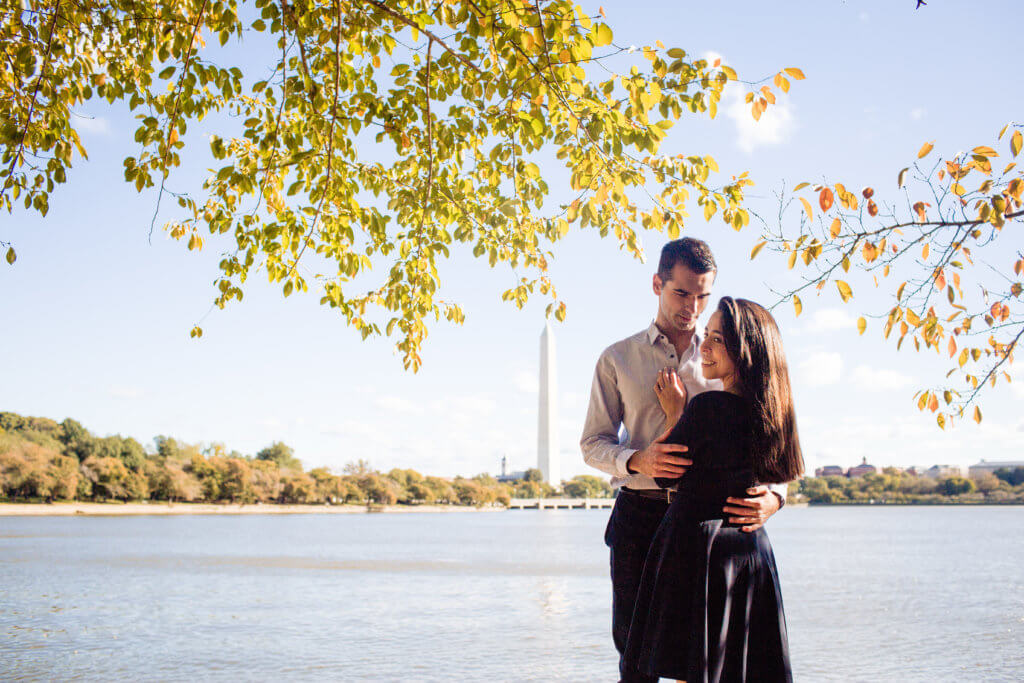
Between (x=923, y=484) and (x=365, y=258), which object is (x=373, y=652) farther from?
(x=923, y=484)

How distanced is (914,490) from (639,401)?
13407 cm

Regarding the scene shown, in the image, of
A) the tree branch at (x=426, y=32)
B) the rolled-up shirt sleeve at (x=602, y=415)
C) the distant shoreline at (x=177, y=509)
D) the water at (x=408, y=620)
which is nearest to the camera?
the rolled-up shirt sleeve at (x=602, y=415)

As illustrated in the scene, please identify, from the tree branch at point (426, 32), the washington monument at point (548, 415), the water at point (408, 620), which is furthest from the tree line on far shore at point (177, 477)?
the tree branch at point (426, 32)

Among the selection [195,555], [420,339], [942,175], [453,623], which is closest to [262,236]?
[420,339]

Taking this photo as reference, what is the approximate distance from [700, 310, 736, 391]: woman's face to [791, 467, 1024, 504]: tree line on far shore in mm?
122215

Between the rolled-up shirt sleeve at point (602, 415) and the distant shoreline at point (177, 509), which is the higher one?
the rolled-up shirt sleeve at point (602, 415)

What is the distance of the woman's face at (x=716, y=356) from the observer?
277 cm

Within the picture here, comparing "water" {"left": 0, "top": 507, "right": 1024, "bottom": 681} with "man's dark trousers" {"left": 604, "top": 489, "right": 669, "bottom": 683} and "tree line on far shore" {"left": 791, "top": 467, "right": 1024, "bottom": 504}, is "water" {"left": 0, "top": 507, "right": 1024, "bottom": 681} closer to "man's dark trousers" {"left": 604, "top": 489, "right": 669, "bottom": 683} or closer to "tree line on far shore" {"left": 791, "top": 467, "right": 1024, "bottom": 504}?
"man's dark trousers" {"left": 604, "top": 489, "right": 669, "bottom": 683}

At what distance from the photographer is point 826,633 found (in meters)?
12.4

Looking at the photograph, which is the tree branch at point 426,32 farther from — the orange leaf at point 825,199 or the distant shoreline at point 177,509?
the distant shoreline at point 177,509

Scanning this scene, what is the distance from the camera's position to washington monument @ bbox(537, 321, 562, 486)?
232 ft

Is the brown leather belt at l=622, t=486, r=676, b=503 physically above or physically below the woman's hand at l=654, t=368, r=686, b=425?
below

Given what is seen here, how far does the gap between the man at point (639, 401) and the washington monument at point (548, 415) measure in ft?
210

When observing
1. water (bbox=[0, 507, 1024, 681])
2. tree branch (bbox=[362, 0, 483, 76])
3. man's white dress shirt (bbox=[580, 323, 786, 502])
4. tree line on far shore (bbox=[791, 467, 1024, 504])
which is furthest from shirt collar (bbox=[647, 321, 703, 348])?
tree line on far shore (bbox=[791, 467, 1024, 504])
